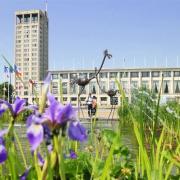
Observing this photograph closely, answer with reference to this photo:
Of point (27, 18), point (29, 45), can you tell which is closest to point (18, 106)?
point (27, 18)

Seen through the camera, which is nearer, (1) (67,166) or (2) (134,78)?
(1) (67,166)

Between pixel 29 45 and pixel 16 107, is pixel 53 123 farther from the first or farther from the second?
pixel 29 45

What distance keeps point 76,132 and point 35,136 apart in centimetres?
9

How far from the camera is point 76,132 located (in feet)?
2.35

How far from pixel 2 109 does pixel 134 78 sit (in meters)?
79.3

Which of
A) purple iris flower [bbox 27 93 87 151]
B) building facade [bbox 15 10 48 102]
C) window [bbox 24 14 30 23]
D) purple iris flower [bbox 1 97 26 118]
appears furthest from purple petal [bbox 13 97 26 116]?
window [bbox 24 14 30 23]

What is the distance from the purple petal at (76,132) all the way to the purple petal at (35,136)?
0.21ft

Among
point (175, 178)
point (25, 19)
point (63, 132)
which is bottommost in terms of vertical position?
point (175, 178)

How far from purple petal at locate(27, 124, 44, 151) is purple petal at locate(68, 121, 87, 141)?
0.21 feet

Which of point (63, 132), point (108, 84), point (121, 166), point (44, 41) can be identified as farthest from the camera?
point (44, 41)

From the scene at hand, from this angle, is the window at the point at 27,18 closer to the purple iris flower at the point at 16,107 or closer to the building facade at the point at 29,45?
the building facade at the point at 29,45

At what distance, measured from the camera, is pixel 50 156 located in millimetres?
754

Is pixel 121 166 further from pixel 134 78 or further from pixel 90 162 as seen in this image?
pixel 134 78

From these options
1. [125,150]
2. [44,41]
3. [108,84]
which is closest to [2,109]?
[125,150]
